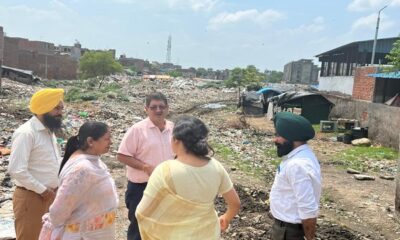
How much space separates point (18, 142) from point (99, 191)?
3.17 ft

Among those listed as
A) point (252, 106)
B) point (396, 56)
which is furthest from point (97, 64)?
point (396, 56)

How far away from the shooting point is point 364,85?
762 inches

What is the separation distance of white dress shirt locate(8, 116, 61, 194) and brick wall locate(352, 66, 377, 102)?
17305 mm

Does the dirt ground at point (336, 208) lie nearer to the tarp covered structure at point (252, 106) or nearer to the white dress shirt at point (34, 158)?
the white dress shirt at point (34, 158)

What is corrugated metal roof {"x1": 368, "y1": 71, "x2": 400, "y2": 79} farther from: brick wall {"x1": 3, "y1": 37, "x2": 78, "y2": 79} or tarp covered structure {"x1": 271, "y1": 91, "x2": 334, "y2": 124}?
brick wall {"x1": 3, "y1": 37, "x2": 78, "y2": 79}

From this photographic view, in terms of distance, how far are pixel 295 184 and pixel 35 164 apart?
6.60ft

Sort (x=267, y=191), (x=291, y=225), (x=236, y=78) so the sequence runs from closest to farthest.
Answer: (x=291, y=225) → (x=267, y=191) → (x=236, y=78)

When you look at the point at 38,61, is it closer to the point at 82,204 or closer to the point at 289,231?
the point at 82,204

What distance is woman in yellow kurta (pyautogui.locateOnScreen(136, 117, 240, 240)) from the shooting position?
2355 mm

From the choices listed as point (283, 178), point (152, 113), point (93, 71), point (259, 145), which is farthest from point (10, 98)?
point (93, 71)

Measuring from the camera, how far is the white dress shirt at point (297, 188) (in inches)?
112

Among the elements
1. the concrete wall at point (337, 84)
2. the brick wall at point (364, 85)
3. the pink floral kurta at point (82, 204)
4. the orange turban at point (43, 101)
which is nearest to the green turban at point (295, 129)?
the pink floral kurta at point (82, 204)

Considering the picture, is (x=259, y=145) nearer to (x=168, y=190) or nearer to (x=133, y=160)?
(x=133, y=160)

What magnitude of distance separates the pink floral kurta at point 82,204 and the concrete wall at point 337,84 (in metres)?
23.7
